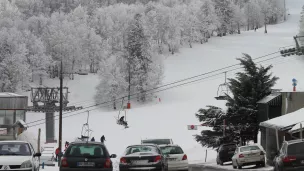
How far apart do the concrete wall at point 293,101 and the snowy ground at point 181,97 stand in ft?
26.9

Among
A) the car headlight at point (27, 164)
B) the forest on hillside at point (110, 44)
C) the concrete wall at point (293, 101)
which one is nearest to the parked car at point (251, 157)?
the concrete wall at point (293, 101)

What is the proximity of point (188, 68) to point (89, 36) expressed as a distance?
112 feet

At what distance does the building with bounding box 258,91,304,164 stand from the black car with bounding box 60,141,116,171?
1362 cm

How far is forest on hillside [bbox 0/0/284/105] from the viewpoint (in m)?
119

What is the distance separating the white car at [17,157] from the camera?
21.6 metres

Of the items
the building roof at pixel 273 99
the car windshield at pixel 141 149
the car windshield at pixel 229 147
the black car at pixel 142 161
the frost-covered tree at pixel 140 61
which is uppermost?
the frost-covered tree at pixel 140 61

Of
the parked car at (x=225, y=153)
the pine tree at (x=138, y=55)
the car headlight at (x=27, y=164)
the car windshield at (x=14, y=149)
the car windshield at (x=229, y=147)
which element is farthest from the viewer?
the pine tree at (x=138, y=55)

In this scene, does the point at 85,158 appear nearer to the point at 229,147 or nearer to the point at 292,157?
the point at 292,157

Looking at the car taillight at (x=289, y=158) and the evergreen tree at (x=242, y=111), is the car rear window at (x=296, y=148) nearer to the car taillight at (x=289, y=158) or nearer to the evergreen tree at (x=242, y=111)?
the car taillight at (x=289, y=158)

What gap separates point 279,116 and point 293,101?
77.7 inches

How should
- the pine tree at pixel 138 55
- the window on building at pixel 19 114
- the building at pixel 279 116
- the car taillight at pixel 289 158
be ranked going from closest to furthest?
the car taillight at pixel 289 158 < the building at pixel 279 116 < the window on building at pixel 19 114 < the pine tree at pixel 138 55

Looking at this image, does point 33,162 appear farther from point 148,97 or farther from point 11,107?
point 148,97

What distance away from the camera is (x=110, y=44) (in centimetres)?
16800

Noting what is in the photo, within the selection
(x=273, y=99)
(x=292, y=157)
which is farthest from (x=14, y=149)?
A: (x=273, y=99)
